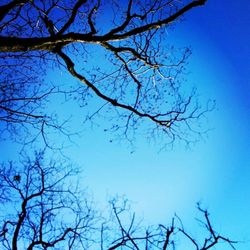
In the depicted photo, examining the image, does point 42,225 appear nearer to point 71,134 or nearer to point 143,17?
point 71,134

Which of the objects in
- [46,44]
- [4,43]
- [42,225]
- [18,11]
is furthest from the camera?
[42,225]

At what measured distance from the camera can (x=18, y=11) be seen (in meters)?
7.38

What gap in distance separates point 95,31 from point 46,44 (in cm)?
132

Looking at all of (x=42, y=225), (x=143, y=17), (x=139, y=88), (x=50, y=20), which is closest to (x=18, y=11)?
(x=50, y=20)

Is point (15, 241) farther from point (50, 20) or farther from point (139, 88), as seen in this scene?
point (50, 20)

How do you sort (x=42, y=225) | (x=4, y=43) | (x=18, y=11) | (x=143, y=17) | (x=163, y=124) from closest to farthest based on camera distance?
(x=4, y=43) → (x=18, y=11) → (x=143, y=17) → (x=163, y=124) → (x=42, y=225)

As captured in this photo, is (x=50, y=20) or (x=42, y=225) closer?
(x=50, y=20)

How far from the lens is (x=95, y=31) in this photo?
740cm

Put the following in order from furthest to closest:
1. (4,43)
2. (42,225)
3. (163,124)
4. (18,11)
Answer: (42,225) → (163,124) → (18,11) → (4,43)

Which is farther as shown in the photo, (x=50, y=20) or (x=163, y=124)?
(x=163, y=124)

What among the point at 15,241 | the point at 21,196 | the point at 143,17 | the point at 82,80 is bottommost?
the point at 15,241

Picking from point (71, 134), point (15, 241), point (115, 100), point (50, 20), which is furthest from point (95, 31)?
point (15, 241)

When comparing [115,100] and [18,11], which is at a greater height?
[18,11]

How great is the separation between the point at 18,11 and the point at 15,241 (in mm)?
6074
